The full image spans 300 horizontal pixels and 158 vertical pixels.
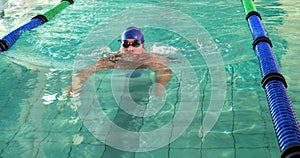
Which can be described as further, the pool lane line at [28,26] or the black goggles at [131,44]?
the pool lane line at [28,26]

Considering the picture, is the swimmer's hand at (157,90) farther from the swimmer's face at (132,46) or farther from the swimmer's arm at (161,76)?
the swimmer's face at (132,46)

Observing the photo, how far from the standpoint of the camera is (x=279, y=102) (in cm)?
336

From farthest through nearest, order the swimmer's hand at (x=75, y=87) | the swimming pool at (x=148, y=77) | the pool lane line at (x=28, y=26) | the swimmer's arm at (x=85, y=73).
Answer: the pool lane line at (x=28, y=26)
the swimmer's arm at (x=85, y=73)
the swimmer's hand at (x=75, y=87)
the swimming pool at (x=148, y=77)

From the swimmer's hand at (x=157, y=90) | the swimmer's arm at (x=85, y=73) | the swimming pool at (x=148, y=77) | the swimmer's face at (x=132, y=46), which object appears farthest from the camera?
the swimmer's face at (x=132, y=46)

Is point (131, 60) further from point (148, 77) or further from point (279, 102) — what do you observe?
point (279, 102)

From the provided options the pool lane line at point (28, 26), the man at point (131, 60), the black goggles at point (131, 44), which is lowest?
the man at point (131, 60)

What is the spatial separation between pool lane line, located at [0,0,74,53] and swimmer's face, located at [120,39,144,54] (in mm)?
2074

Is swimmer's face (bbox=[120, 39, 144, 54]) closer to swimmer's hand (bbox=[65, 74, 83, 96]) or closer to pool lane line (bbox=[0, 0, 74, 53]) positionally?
swimmer's hand (bbox=[65, 74, 83, 96])

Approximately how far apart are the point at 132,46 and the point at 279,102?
2261 mm

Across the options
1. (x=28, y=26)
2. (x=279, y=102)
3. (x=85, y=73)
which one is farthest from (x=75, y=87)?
(x=28, y=26)

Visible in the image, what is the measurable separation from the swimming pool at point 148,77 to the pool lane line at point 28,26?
0.32 ft

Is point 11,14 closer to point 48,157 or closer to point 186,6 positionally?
point 186,6

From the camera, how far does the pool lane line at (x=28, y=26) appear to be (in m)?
5.91

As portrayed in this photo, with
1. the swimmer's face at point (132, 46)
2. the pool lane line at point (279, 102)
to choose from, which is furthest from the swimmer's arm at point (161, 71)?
the pool lane line at point (279, 102)
